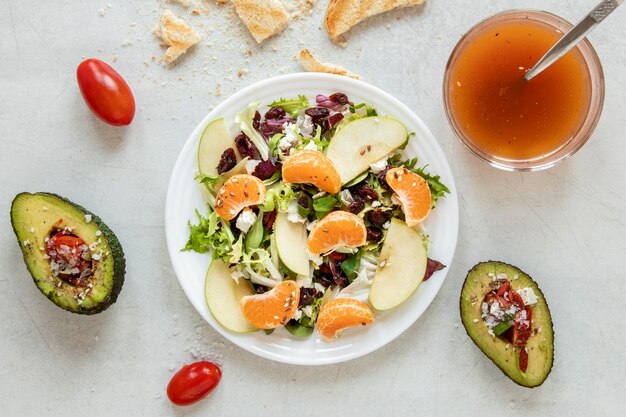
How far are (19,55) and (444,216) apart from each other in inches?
66.0

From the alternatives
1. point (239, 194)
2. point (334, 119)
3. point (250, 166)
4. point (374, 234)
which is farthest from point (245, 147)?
point (374, 234)

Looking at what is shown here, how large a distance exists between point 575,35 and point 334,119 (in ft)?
2.63

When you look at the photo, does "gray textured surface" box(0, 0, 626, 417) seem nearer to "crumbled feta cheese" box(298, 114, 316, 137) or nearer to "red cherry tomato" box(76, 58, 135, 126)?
"red cherry tomato" box(76, 58, 135, 126)

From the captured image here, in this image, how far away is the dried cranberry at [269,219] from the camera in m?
2.22

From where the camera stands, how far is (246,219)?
2156mm

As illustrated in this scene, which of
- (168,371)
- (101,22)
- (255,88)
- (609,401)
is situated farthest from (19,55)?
(609,401)

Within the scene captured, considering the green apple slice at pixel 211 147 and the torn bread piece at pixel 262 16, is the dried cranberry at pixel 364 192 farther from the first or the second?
the torn bread piece at pixel 262 16

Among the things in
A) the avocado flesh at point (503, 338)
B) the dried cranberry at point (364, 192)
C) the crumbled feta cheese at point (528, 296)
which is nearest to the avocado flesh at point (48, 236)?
the dried cranberry at point (364, 192)

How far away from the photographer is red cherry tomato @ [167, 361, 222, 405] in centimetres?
233

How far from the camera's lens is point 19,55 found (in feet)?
7.84

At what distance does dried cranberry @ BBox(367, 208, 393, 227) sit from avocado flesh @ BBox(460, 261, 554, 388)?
0.36 metres

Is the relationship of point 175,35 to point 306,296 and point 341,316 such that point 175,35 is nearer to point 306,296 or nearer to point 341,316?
point 306,296

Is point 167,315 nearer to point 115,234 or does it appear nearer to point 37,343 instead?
point 115,234

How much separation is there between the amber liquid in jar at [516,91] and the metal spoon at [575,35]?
2.9 inches
